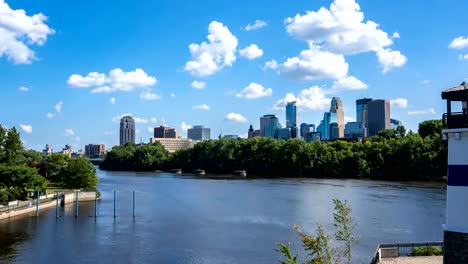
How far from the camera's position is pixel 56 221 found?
2425 inches

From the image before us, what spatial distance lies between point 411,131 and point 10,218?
482ft

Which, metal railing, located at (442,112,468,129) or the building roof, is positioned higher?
the building roof

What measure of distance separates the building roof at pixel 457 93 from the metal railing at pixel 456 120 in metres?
0.62

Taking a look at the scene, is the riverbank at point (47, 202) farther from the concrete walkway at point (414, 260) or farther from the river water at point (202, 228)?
the concrete walkway at point (414, 260)

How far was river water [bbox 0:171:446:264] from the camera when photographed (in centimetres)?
4266

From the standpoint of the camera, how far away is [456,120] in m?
18.4

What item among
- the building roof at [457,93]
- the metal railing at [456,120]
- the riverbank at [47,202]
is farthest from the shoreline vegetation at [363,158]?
the metal railing at [456,120]

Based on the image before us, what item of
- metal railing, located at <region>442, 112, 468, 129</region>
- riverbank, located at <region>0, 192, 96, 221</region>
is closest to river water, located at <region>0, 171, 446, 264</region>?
riverbank, located at <region>0, 192, 96, 221</region>

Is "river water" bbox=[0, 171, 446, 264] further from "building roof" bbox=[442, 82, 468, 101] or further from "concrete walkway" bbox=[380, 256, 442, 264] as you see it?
"building roof" bbox=[442, 82, 468, 101]

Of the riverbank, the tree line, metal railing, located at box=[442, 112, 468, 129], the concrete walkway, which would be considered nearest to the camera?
metal railing, located at box=[442, 112, 468, 129]

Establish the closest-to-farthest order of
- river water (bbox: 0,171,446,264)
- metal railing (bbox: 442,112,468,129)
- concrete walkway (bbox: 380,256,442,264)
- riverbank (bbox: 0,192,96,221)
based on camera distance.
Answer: metal railing (bbox: 442,112,468,129)
concrete walkway (bbox: 380,256,442,264)
river water (bbox: 0,171,446,264)
riverbank (bbox: 0,192,96,221)

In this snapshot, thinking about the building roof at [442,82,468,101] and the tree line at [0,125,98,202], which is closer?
the building roof at [442,82,468,101]

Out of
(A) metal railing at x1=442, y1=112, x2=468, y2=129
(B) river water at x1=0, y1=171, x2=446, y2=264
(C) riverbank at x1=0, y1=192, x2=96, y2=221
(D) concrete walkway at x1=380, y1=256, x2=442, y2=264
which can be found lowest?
(B) river water at x1=0, y1=171, x2=446, y2=264

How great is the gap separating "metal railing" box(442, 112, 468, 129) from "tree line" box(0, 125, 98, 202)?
64337mm
